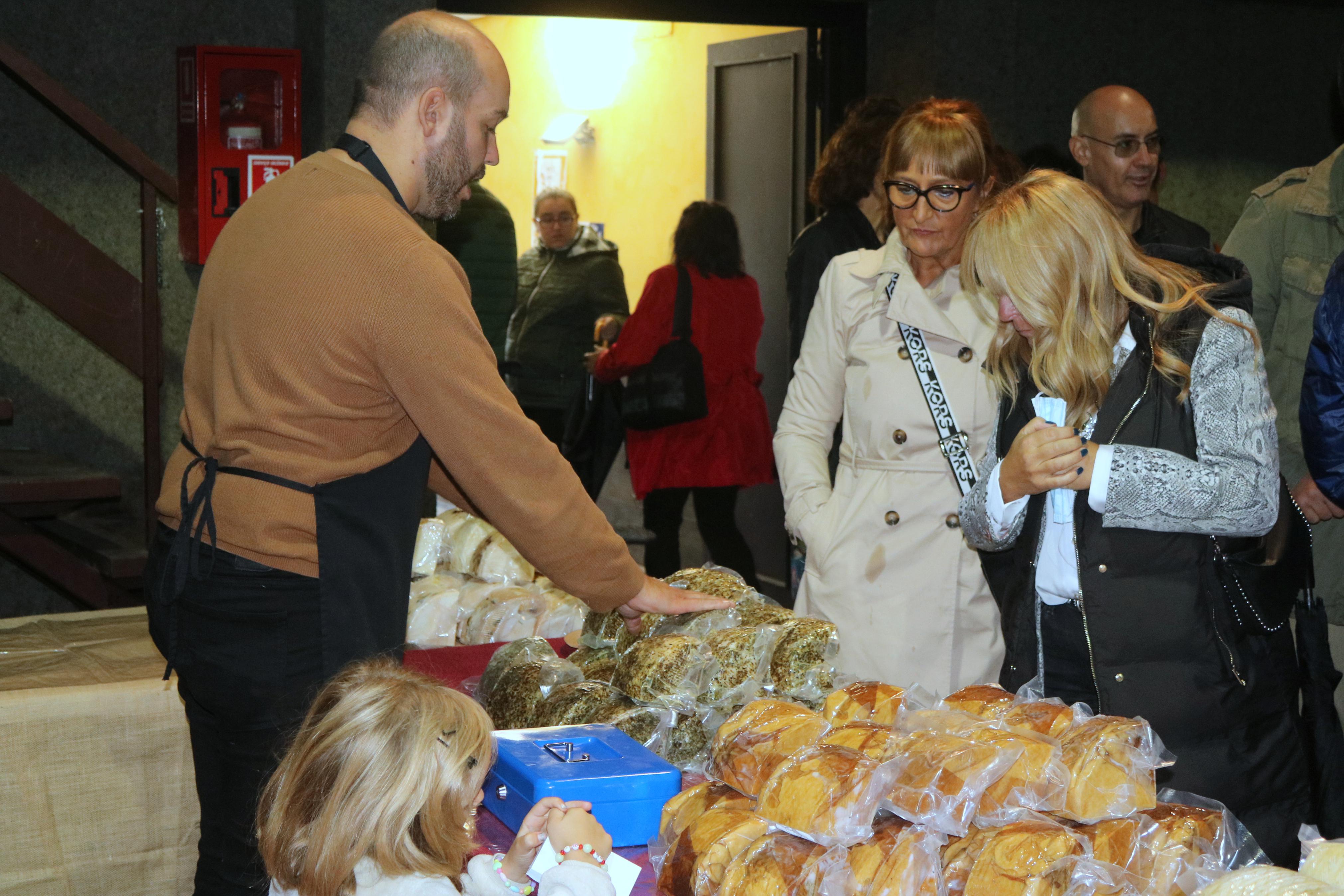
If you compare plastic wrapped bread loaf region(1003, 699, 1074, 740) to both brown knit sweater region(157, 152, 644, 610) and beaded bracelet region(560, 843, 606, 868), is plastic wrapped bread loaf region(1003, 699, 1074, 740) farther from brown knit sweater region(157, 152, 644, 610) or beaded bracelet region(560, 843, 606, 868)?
brown knit sweater region(157, 152, 644, 610)

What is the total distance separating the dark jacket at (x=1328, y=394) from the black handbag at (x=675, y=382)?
2720 millimetres

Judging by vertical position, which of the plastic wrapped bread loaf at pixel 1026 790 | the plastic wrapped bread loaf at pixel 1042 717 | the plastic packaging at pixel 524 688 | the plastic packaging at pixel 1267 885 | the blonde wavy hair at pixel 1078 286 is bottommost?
the plastic packaging at pixel 524 688

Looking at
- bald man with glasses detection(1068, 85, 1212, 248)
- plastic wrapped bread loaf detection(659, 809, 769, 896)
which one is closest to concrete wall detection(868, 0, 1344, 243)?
bald man with glasses detection(1068, 85, 1212, 248)

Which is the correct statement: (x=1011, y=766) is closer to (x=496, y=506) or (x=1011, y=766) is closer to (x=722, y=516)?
(x=496, y=506)

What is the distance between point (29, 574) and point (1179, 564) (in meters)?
4.38

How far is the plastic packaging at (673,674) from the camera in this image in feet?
6.39

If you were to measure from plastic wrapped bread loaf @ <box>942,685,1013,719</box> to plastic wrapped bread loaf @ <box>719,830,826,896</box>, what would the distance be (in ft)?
0.98

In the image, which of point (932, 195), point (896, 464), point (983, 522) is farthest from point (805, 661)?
point (932, 195)

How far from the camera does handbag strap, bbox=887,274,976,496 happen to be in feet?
8.45

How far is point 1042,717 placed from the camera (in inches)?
60.9

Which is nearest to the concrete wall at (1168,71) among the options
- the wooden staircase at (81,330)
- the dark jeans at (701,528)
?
the dark jeans at (701,528)

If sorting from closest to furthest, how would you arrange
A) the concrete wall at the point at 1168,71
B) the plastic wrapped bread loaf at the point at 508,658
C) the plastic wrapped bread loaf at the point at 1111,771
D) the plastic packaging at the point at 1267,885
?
the plastic packaging at the point at 1267,885
the plastic wrapped bread loaf at the point at 1111,771
the plastic wrapped bread loaf at the point at 508,658
the concrete wall at the point at 1168,71

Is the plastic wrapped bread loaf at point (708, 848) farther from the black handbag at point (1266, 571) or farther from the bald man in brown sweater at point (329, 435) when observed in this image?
the black handbag at point (1266, 571)

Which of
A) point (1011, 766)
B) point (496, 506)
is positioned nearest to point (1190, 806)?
point (1011, 766)
